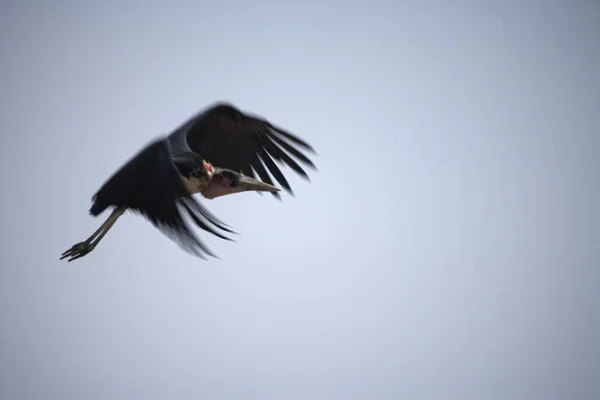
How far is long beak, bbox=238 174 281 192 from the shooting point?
10.7 m

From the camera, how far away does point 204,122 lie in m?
12.0

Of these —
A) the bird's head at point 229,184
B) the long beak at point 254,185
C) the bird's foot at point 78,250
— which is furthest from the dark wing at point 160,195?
the long beak at point 254,185

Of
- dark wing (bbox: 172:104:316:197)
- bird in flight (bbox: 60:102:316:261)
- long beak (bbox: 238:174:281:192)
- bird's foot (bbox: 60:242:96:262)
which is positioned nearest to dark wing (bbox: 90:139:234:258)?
bird in flight (bbox: 60:102:316:261)

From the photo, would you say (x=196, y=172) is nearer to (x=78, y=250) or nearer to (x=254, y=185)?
(x=254, y=185)

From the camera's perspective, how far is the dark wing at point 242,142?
1173cm

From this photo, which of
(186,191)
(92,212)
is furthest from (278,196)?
(186,191)

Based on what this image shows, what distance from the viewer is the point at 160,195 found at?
7461 millimetres

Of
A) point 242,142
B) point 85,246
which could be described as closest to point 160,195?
point 85,246

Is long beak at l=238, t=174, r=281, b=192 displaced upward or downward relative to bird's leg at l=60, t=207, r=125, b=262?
upward

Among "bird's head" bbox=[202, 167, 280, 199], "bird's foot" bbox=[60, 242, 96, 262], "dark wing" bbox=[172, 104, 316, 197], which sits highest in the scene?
"dark wing" bbox=[172, 104, 316, 197]

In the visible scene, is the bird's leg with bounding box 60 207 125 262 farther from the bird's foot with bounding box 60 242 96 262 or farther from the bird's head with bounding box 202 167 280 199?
the bird's head with bounding box 202 167 280 199

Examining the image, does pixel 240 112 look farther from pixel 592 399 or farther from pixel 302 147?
pixel 592 399

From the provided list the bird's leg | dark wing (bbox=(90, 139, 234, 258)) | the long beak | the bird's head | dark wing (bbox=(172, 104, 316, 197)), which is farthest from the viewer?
dark wing (bbox=(172, 104, 316, 197))

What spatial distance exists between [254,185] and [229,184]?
14.2 inches
